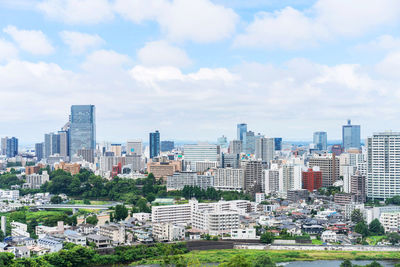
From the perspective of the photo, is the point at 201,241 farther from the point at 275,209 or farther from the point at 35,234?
the point at 275,209

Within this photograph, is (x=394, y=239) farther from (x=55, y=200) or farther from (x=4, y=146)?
(x=4, y=146)

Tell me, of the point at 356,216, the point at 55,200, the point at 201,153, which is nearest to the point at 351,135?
the point at 201,153

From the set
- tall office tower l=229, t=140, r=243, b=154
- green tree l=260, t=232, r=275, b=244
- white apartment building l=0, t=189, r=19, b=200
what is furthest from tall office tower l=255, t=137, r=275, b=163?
green tree l=260, t=232, r=275, b=244

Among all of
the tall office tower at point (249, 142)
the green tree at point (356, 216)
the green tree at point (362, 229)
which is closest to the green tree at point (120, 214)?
the green tree at point (362, 229)

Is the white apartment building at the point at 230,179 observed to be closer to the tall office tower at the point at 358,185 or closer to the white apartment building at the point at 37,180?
the tall office tower at the point at 358,185

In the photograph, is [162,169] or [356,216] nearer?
[356,216]
